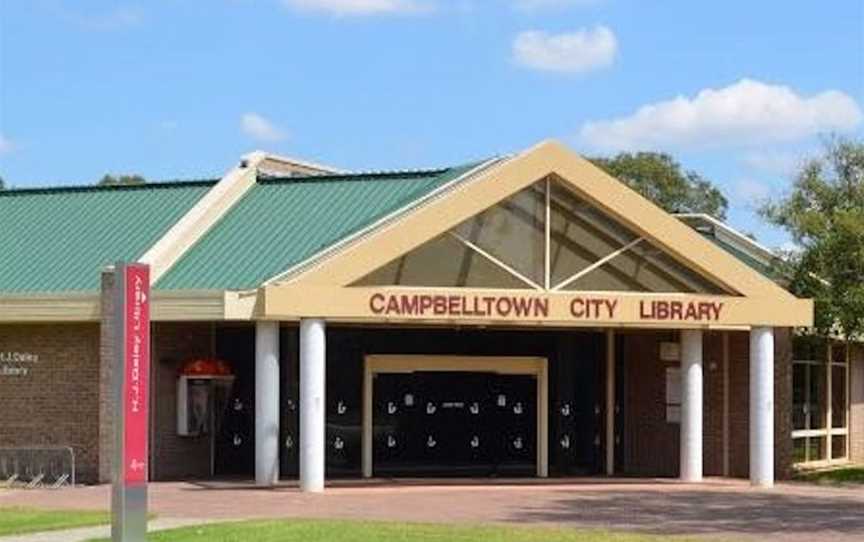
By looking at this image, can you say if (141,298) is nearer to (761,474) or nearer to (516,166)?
(516,166)

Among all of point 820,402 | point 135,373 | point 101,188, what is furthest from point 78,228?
point 135,373

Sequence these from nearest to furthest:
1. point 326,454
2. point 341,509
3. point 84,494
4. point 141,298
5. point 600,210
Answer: point 141,298 → point 341,509 → point 84,494 → point 600,210 → point 326,454

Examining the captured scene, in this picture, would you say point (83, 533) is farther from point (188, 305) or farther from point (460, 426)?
point (460, 426)

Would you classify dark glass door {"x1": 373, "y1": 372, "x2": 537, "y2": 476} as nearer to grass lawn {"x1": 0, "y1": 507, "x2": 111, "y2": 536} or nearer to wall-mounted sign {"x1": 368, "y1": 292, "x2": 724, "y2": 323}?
wall-mounted sign {"x1": 368, "y1": 292, "x2": 724, "y2": 323}

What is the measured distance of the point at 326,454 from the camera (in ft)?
97.1

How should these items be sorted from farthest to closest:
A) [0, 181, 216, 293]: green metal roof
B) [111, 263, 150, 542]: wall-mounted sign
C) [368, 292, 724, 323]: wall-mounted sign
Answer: [0, 181, 216, 293]: green metal roof → [368, 292, 724, 323]: wall-mounted sign → [111, 263, 150, 542]: wall-mounted sign

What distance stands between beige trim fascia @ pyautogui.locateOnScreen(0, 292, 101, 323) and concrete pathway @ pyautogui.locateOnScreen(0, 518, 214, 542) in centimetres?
771

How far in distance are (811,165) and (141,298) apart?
20.9 m

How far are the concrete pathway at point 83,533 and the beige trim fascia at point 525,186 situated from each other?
6432 mm

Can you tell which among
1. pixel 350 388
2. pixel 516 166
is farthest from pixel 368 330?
pixel 516 166

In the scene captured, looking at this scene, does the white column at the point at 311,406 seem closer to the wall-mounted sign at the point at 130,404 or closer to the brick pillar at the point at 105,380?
the brick pillar at the point at 105,380

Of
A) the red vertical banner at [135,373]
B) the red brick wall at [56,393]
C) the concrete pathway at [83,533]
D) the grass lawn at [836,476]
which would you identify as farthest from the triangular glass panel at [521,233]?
the red vertical banner at [135,373]

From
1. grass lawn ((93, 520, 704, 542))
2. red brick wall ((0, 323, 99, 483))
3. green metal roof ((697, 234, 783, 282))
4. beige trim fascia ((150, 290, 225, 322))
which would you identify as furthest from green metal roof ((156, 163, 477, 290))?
grass lawn ((93, 520, 704, 542))

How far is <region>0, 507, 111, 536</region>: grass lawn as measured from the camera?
65.3ft
